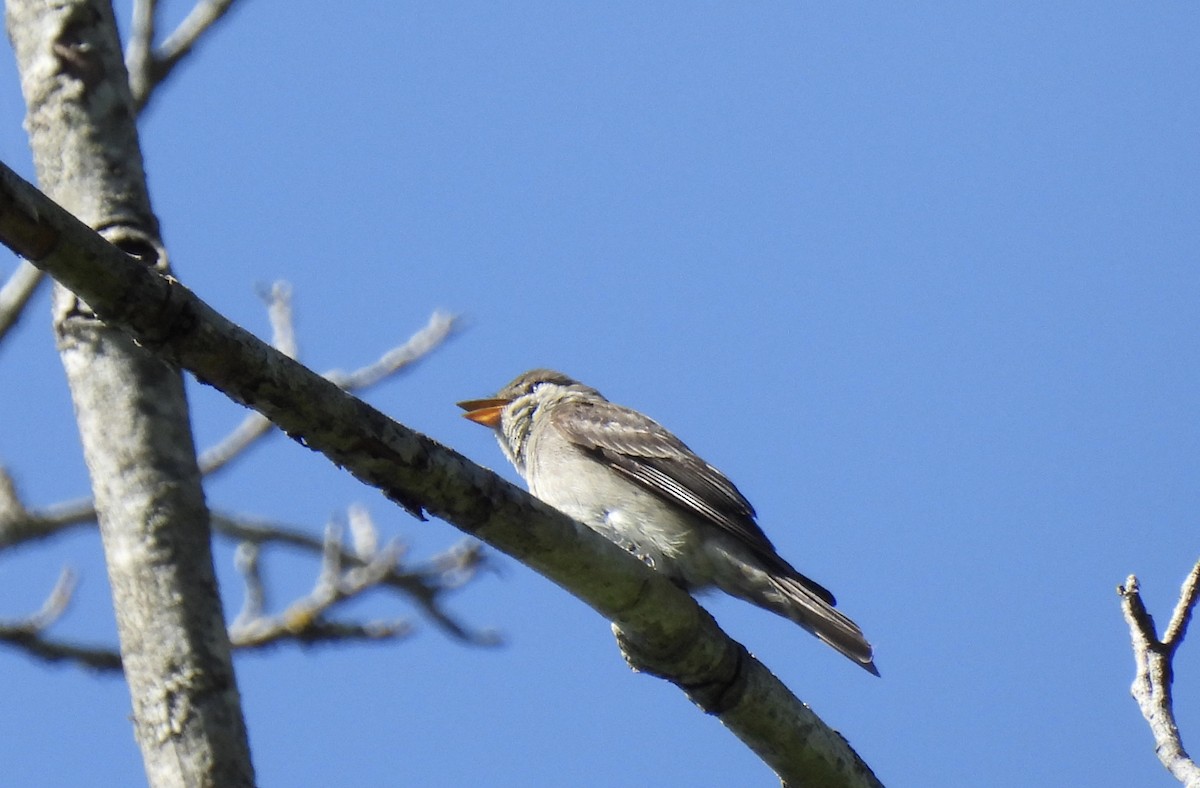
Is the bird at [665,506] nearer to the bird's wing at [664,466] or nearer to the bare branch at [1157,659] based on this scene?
the bird's wing at [664,466]

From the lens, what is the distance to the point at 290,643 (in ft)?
19.8

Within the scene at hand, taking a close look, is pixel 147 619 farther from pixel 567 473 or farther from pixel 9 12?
pixel 567 473

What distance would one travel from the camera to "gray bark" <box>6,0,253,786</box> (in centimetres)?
334

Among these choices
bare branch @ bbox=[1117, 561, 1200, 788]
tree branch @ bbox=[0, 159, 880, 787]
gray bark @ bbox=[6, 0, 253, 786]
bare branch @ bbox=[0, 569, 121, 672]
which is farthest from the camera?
bare branch @ bbox=[0, 569, 121, 672]

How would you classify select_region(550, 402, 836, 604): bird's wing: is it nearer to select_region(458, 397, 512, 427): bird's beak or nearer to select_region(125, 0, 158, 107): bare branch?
select_region(458, 397, 512, 427): bird's beak

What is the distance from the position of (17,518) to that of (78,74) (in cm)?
246

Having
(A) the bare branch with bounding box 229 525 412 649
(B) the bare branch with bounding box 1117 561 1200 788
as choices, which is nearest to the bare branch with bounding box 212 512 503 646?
(A) the bare branch with bounding box 229 525 412 649

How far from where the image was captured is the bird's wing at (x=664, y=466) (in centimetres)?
609

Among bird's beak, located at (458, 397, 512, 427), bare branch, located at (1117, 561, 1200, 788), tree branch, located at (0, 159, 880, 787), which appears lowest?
bare branch, located at (1117, 561, 1200, 788)

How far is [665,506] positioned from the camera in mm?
6309

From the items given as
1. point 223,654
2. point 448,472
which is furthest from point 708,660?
point 223,654

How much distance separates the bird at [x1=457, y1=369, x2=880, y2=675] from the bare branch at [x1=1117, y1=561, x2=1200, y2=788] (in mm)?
1608

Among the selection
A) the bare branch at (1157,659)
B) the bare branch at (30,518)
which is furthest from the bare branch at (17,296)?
the bare branch at (1157,659)

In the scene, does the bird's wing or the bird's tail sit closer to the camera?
the bird's tail
